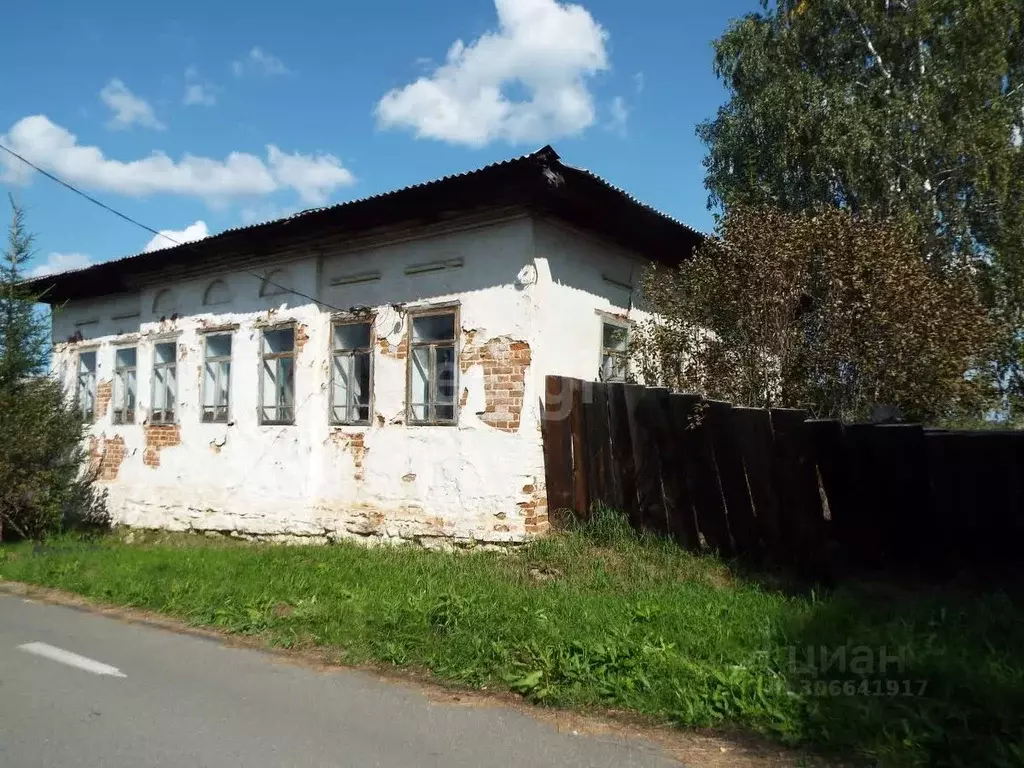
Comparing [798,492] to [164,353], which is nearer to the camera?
[798,492]

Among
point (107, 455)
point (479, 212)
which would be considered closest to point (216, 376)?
point (107, 455)

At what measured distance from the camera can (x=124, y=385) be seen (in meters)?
13.0

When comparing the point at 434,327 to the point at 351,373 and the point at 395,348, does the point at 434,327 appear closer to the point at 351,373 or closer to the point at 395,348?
the point at 395,348

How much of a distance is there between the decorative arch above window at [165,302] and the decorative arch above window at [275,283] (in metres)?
2.22

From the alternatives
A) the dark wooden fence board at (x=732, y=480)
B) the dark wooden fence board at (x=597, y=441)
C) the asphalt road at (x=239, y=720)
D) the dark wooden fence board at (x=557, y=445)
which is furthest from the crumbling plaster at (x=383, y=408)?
the asphalt road at (x=239, y=720)

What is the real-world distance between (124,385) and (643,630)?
36.6 ft

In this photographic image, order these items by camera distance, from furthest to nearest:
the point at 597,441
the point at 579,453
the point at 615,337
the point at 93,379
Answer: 1. the point at 93,379
2. the point at 615,337
3. the point at 579,453
4. the point at 597,441

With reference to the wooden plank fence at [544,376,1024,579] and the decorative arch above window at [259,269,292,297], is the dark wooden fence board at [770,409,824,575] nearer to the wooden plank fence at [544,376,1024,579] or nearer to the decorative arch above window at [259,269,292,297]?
the wooden plank fence at [544,376,1024,579]

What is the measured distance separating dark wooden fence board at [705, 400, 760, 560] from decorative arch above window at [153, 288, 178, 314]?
904cm

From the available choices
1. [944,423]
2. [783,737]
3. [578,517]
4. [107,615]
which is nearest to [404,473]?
[578,517]

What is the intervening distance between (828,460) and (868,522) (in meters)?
0.56

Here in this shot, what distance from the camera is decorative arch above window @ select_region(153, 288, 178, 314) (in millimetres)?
11859

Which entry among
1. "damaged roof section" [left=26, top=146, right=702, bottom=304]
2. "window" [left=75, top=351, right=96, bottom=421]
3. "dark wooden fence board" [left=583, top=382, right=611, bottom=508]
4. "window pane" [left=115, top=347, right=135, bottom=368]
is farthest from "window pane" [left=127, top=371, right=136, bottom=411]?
"dark wooden fence board" [left=583, top=382, right=611, bottom=508]

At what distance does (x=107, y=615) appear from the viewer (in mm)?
6918
